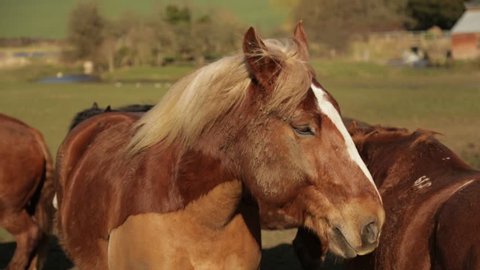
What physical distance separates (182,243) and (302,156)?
740 mm

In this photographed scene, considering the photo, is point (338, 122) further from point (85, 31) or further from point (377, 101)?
point (85, 31)

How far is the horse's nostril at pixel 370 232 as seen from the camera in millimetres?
2693

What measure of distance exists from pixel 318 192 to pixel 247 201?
1.60 feet

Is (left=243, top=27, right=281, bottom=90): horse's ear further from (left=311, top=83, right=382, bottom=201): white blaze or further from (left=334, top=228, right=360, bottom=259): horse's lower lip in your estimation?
(left=334, top=228, right=360, bottom=259): horse's lower lip

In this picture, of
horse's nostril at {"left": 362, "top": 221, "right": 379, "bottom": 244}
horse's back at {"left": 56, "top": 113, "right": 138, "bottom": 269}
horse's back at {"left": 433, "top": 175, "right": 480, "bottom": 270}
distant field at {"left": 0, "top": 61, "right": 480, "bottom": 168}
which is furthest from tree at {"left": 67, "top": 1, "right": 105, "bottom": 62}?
horse's nostril at {"left": 362, "top": 221, "right": 379, "bottom": 244}

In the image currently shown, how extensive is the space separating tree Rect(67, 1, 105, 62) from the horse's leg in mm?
46524

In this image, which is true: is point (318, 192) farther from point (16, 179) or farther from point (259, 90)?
point (16, 179)

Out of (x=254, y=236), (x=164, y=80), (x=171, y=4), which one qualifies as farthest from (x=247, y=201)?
(x=171, y=4)

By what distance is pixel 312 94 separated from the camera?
2.84 metres

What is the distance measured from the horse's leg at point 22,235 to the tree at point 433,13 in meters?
69.6

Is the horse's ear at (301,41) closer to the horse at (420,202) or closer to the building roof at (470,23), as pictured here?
the horse at (420,202)

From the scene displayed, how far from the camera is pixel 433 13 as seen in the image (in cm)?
7269

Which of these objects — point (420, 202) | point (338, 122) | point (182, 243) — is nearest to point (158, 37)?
point (420, 202)

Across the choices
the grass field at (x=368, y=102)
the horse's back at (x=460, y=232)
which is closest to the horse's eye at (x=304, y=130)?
the horse's back at (x=460, y=232)
